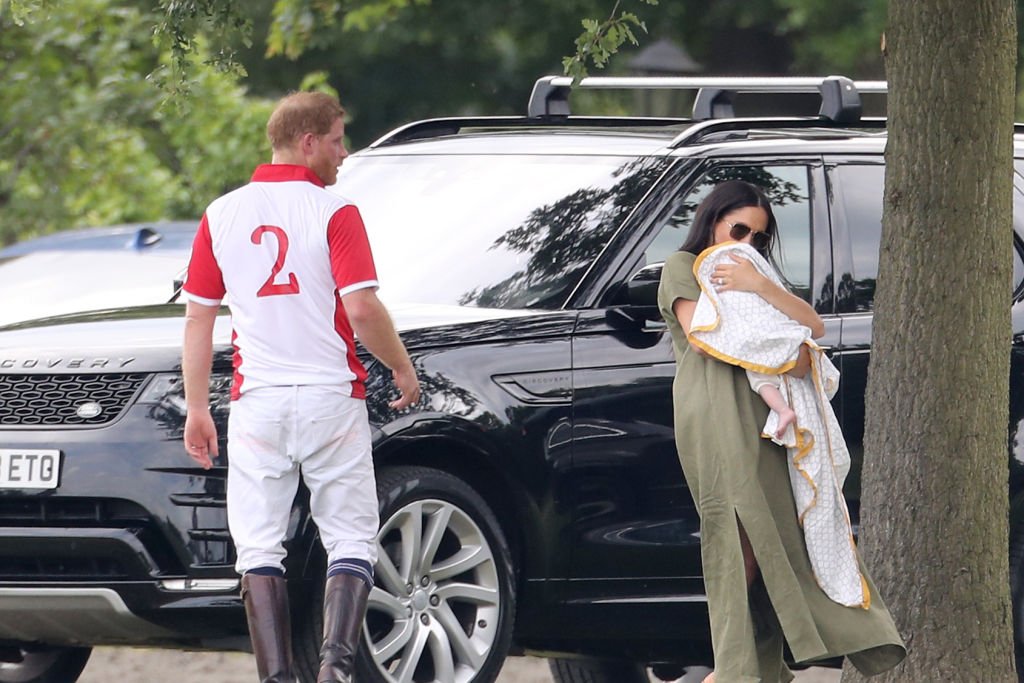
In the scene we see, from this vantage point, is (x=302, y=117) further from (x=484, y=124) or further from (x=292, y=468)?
(x=484, y=124)

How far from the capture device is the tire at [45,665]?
731cm

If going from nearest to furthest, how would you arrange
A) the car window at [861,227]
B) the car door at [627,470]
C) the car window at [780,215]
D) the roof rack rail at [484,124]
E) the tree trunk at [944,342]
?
the tree trunk at [944,342]
the car door at [627,470]
the car window at [780,215]
the car window at [861,227]
the roof rack rail at [484,124]

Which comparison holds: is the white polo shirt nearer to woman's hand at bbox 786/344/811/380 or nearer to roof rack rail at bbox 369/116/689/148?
woman's hand at bbox 786/344/811/380

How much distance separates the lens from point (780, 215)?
23.2 feet

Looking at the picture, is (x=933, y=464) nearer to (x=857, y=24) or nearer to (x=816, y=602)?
(x=816, y=602)

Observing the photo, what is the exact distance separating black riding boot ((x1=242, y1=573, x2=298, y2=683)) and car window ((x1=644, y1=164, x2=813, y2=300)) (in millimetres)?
1717

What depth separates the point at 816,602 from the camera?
19.2 ft

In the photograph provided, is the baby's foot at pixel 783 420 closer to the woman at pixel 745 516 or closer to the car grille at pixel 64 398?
the woman at pixel 745 516

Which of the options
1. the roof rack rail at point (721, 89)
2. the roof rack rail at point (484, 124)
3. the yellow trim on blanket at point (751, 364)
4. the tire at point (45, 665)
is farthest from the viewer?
the roof rack rail at point (484, 124)

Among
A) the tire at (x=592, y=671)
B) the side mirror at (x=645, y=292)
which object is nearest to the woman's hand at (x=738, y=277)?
the side mirror at (x=645, y=292)

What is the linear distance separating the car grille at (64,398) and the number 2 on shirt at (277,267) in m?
0.52

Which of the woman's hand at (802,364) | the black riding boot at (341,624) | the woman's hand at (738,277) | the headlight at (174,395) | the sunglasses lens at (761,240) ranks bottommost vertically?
the black riding boot at (341,624)

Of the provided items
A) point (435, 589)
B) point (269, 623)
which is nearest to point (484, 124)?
point (435, 589)

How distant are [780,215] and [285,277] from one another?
1950 mm
